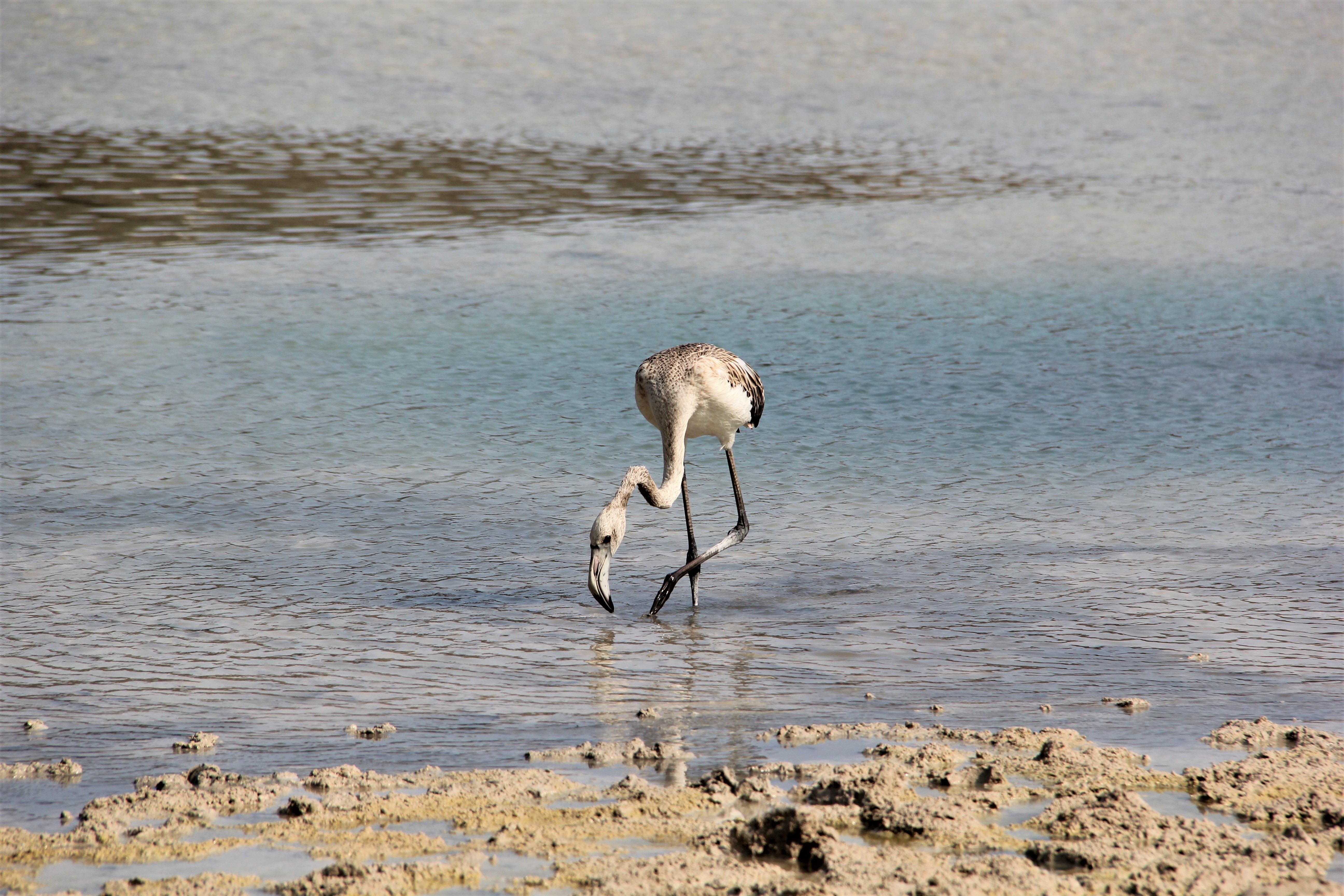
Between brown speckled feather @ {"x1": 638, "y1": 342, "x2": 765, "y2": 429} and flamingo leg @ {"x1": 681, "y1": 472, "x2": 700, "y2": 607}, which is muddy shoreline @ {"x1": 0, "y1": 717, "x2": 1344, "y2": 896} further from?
brown speckled feather @ {"x1": 638, "y1": 342, "x2": 765, "y2": 429}

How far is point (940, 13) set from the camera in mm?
23688

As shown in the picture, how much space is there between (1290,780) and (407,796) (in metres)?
2.62

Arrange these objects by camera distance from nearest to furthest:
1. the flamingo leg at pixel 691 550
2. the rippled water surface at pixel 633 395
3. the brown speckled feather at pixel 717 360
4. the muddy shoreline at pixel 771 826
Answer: the muddy shoreline at pixel 771 826, the rippled water surface at pixel 633 395, the flamingo leg at pixel 691 550, the brown speckled feather at pixel 717 360

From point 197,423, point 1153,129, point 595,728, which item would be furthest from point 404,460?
point 1153,129

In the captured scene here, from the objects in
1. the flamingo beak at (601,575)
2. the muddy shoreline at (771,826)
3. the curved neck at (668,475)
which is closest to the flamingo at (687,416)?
the curved neck at (668,475)

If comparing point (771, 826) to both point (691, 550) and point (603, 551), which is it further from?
point (691, 550)

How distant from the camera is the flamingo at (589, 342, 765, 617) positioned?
681 centimetres

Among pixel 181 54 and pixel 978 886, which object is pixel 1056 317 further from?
pixel 181 54

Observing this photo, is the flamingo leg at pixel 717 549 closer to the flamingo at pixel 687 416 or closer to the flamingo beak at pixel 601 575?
the flamingo at pixel 687 416

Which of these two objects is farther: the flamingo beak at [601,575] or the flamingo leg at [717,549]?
the flamingo leg at [717,549]

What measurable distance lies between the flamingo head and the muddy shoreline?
143cm

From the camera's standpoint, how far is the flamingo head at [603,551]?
6.30 m

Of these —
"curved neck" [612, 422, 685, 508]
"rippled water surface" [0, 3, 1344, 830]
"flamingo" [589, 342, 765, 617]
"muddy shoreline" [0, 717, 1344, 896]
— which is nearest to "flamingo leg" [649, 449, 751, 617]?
"flamingo" [589, 342, 765, 617]

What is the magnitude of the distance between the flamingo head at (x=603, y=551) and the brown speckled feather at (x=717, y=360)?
976 mm
